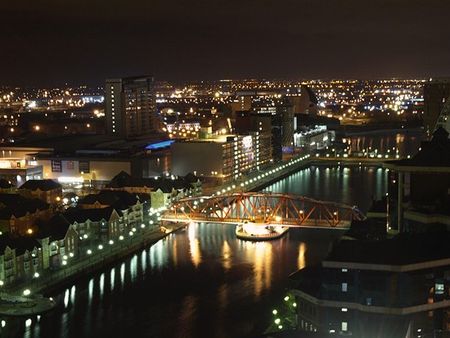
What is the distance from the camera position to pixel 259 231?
8.52 m

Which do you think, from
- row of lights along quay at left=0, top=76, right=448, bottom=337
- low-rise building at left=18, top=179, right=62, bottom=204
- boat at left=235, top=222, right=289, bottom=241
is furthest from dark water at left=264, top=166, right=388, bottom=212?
low-rise building at left=18, top=179, right=62, bottom=204

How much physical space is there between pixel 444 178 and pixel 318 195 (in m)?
5.60

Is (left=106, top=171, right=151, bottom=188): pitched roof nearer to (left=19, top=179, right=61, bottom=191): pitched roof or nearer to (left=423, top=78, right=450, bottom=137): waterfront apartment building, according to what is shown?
(left=19, top=179, right=61, bottom=191): pitched roof

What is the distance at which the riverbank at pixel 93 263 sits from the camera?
6.52 m

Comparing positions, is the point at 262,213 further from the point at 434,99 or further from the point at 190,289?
the point at 434,99

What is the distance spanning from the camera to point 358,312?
15.2ft

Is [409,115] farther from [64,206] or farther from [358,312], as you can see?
[358,312]

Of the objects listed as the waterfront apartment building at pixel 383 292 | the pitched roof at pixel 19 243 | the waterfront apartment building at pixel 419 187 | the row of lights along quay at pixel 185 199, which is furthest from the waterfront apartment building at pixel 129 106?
the waterfront apartment building at pixel 383 292

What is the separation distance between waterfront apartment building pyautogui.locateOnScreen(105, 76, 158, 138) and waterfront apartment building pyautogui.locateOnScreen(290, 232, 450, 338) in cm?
1361

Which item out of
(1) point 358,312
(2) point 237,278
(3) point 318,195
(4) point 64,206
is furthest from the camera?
(3) point 318,195

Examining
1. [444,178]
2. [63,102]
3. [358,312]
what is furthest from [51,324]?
[63,102]

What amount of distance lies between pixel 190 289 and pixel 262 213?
8.95 feet

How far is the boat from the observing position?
27.7 feet

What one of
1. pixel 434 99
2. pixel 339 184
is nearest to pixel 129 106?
pixel 434 99
